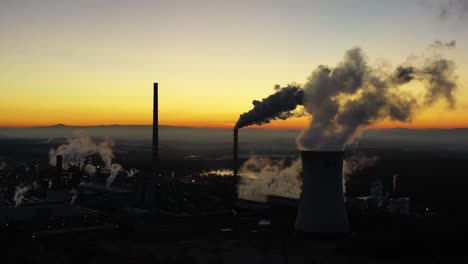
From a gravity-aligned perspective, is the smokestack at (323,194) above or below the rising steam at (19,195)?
above

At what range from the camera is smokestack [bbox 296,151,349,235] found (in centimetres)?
3275

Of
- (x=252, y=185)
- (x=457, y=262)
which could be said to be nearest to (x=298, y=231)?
(x=457, y=262)

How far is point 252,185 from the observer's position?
55688mm

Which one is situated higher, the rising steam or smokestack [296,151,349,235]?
smokestack [296,151,349,235]

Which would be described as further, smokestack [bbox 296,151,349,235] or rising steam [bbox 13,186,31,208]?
rising steam [bbox 13,186,31,208]

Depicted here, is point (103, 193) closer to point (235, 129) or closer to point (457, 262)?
point (235, 129)

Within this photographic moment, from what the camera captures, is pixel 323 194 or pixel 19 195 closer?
pixel 323 194

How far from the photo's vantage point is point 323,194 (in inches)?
1291

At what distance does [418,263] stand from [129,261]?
15.4 meters

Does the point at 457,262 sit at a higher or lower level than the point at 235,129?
lower

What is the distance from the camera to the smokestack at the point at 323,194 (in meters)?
32.8

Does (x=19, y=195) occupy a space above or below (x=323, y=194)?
below

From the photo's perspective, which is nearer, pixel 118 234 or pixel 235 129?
pixel 118 234

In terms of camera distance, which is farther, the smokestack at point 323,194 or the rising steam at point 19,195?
the rising steam at point 19,195
